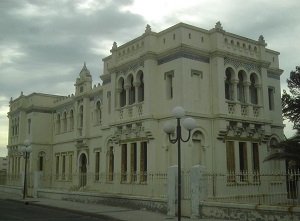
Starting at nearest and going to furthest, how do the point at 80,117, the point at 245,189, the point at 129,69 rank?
the point at 245,189
the point at 129,69
the point at 80,117

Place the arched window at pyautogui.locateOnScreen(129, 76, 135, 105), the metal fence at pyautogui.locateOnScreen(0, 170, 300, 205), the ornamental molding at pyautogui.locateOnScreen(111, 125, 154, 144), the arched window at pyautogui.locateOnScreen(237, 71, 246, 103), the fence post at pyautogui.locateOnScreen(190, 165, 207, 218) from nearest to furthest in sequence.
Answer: the fence post at pyautogui.locateOnScreen(190, 165, 207, 218), the metal fence at pyautogui.locateOnScreen(0, 170, 300, 205), the ornamental molding at pyautogui.locateOnScreen(111, 125, 154, 144), the arched window at pyautogui.locateOnScreen(237, 71, 246, 103), the arched window at pyautogui.locateOnScreen(129, 76, 135, 105)

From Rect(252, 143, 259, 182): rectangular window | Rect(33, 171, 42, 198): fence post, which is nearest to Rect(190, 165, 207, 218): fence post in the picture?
Rect(252, 143, 259, 182): rectangular window

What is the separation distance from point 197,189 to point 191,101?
17.9 feet

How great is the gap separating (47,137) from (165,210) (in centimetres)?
2148

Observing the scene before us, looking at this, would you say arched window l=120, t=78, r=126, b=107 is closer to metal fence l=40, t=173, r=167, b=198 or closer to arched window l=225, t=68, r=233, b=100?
metal fence l=40, t=173, r=167, b=198

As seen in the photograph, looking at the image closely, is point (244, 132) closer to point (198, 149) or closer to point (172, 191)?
point (198, 149)

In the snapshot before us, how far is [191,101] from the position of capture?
18.0 m

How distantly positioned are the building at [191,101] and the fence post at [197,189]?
3.28 meters

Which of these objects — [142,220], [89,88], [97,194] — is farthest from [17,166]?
[142,220]

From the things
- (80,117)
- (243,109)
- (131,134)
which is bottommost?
(131,134)

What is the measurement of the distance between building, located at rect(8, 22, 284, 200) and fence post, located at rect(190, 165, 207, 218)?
328cm

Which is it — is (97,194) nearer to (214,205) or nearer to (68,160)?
(214,205)

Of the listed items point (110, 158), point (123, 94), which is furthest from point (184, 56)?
point (110, 158)

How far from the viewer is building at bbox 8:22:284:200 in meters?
18.4
